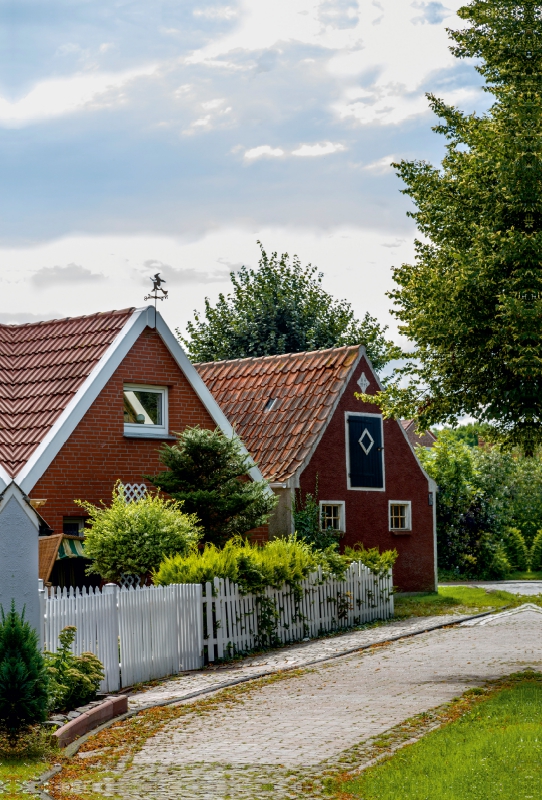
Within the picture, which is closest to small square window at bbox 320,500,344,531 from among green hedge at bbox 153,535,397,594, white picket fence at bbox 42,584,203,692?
green hedge at bbox 153,535,397,594

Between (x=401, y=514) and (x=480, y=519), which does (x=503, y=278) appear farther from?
(x=480, y=519)

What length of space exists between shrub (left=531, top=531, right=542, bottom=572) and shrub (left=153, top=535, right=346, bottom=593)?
28.3 metres

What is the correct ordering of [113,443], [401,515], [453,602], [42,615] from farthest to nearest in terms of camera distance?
1. [401,515]
2. [453,602]
3. [113,443]
4. [42,615]

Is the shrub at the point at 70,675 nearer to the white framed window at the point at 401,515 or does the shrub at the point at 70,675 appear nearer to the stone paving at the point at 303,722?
the stone paving at the point at 303,722

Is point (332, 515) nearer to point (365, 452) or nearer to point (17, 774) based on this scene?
point (365, 452)

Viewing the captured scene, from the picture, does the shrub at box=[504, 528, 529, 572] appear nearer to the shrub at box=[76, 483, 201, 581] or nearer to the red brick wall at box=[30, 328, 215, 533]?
the red brick wall at box=[30, 328, 215, 533]

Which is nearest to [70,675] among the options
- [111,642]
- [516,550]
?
[111,642]

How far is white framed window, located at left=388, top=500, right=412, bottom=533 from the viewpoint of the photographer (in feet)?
102

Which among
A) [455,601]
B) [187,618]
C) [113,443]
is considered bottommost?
[455,601]

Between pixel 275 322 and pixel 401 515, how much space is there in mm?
15817

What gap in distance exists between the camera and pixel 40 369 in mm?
23812

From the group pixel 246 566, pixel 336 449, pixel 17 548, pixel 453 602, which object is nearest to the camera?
pixel 17 548

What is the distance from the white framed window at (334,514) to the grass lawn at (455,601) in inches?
96.3

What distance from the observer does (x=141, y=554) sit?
61.4ft
